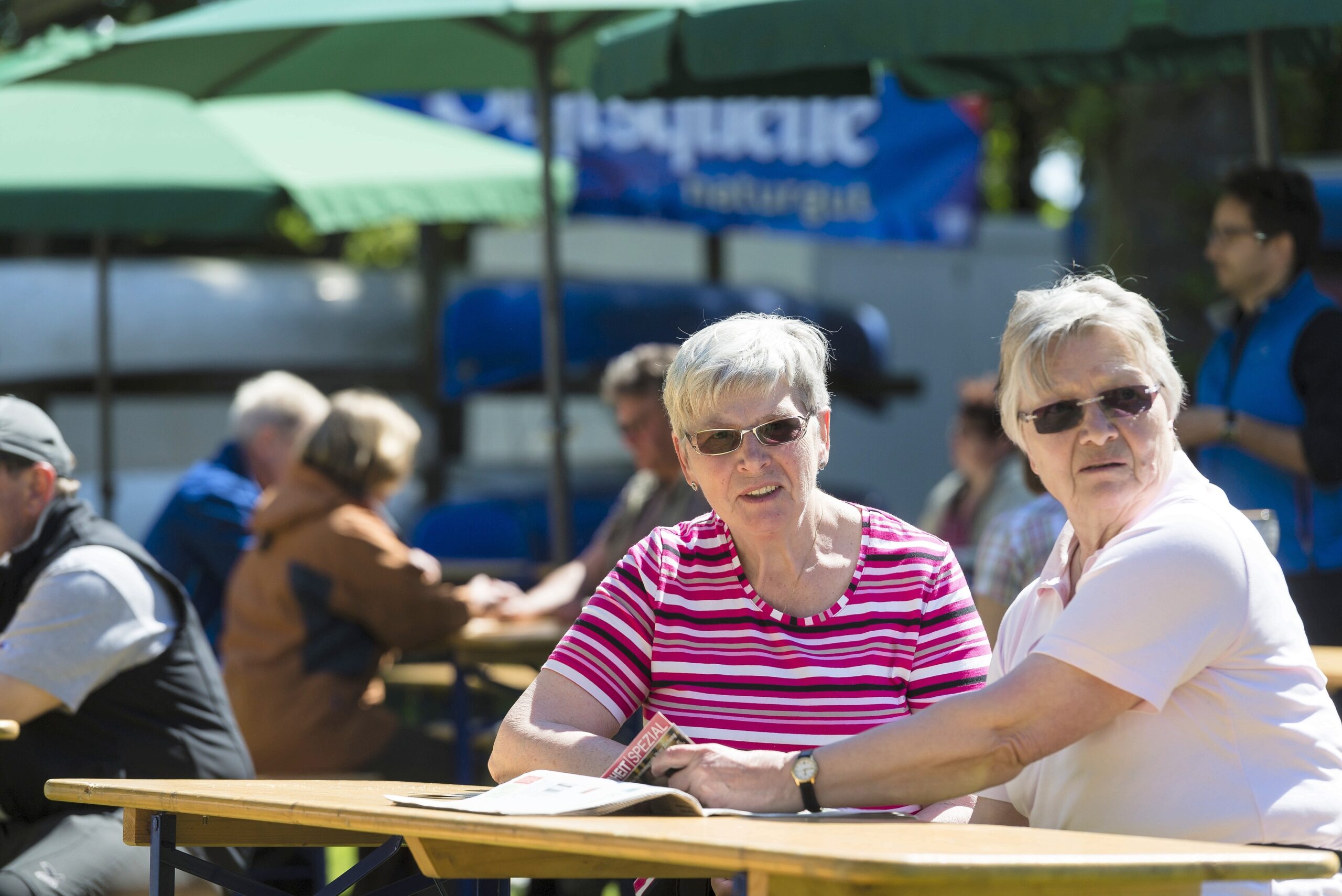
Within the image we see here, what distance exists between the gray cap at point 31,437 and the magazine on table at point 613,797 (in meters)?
1.65

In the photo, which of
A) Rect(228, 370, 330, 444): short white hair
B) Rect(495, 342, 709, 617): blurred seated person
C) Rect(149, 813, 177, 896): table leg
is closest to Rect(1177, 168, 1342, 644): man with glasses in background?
Rect(495, 342, 709, 617): blurred seated person

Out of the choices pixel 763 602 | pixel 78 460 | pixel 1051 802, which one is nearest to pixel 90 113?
pixel 78 460

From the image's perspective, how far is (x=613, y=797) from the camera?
2.01 m

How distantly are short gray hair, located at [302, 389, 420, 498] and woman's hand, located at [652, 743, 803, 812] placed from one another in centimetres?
279

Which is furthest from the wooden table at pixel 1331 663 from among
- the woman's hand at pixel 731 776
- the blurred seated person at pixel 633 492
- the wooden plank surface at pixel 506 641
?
the wooden plank surface at pixel 506 641

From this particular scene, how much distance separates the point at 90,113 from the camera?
6559mm

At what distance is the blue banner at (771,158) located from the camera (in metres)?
9.08

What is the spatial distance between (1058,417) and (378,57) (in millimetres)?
3889

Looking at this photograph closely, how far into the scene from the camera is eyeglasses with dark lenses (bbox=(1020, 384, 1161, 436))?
7.57 feet

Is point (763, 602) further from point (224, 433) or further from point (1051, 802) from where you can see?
point (224, 433)

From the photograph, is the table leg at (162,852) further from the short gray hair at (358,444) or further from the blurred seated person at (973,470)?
the blurred seated person at (973,470)

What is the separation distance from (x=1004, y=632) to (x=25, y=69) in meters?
4.10

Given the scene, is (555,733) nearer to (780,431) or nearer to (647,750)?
(647,750)

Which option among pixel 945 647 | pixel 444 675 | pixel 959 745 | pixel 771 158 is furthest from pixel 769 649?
pixel 771 158
